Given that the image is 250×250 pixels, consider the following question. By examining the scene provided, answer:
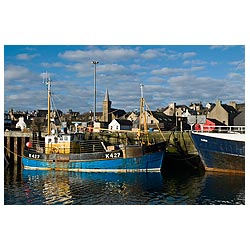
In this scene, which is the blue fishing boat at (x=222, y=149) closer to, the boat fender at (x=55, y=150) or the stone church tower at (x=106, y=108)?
the boat fender at (x=55, y=150)

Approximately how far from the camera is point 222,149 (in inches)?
765

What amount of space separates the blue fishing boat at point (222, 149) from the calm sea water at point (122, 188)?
57 centimetres

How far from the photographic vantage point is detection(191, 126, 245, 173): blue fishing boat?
733 inches

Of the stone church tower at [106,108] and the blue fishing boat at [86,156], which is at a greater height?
the stone church tower at [106,108]

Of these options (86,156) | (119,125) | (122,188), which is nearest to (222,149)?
(122,188)

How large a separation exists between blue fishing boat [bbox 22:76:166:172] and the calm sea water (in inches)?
29.6

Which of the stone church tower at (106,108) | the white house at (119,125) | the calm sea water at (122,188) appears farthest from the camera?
the stone church tower at (106,108)

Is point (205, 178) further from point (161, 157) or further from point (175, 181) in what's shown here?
point (161, 157)

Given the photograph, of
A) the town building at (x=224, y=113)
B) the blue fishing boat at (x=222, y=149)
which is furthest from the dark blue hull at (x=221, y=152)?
the town building at (x=224, y=113)

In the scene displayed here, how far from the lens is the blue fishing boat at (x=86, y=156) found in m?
21.4

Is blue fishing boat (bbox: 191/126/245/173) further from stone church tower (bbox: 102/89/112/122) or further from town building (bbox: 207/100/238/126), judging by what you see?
stone church tower (bbox: 102/89/112/122)

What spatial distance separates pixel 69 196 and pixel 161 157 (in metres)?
8.32

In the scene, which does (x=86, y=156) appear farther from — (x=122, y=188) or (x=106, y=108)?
(x=106, y=108)

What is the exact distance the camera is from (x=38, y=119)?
1988 inches
